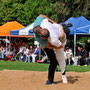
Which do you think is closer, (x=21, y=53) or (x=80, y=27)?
(x=80, y=27)

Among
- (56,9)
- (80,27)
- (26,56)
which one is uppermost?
(56,9)

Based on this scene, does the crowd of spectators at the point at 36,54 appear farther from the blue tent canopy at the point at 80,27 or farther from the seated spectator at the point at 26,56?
the blue tent canopy at the point at 80,27

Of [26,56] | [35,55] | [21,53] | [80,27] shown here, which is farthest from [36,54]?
[80,27]

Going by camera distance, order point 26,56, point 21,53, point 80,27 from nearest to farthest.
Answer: point 80,27, point 26,56, point 21,53

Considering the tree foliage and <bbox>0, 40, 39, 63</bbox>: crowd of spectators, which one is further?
the tree foliage

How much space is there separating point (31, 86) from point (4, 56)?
52.0 ft

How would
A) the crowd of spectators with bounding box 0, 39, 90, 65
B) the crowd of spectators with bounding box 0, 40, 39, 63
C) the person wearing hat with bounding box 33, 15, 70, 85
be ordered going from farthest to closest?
the crowd of spectators with bounding box 0, 40, 39, 63
the crowd of spectators with bounding box 0, 39, 90, 65
the person wearing hat with bounding box 33, 15, 70, 85

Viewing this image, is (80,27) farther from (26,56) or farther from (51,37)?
(51,37)

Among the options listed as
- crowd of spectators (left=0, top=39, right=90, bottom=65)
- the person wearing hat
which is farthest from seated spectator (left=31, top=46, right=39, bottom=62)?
the person wearing hat

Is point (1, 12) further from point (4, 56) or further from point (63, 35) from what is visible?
point (63, 35)

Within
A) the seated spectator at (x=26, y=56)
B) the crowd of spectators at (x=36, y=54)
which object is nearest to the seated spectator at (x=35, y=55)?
the crowd of spectators at (x=36, y=54)

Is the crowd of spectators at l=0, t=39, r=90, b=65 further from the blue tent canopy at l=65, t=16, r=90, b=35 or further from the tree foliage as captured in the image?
the tree foliage

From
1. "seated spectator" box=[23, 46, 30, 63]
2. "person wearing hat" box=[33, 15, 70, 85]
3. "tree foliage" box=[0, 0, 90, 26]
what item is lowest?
"seated spectator" box=[23, 46, 30, 63]

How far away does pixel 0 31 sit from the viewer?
893 inches
